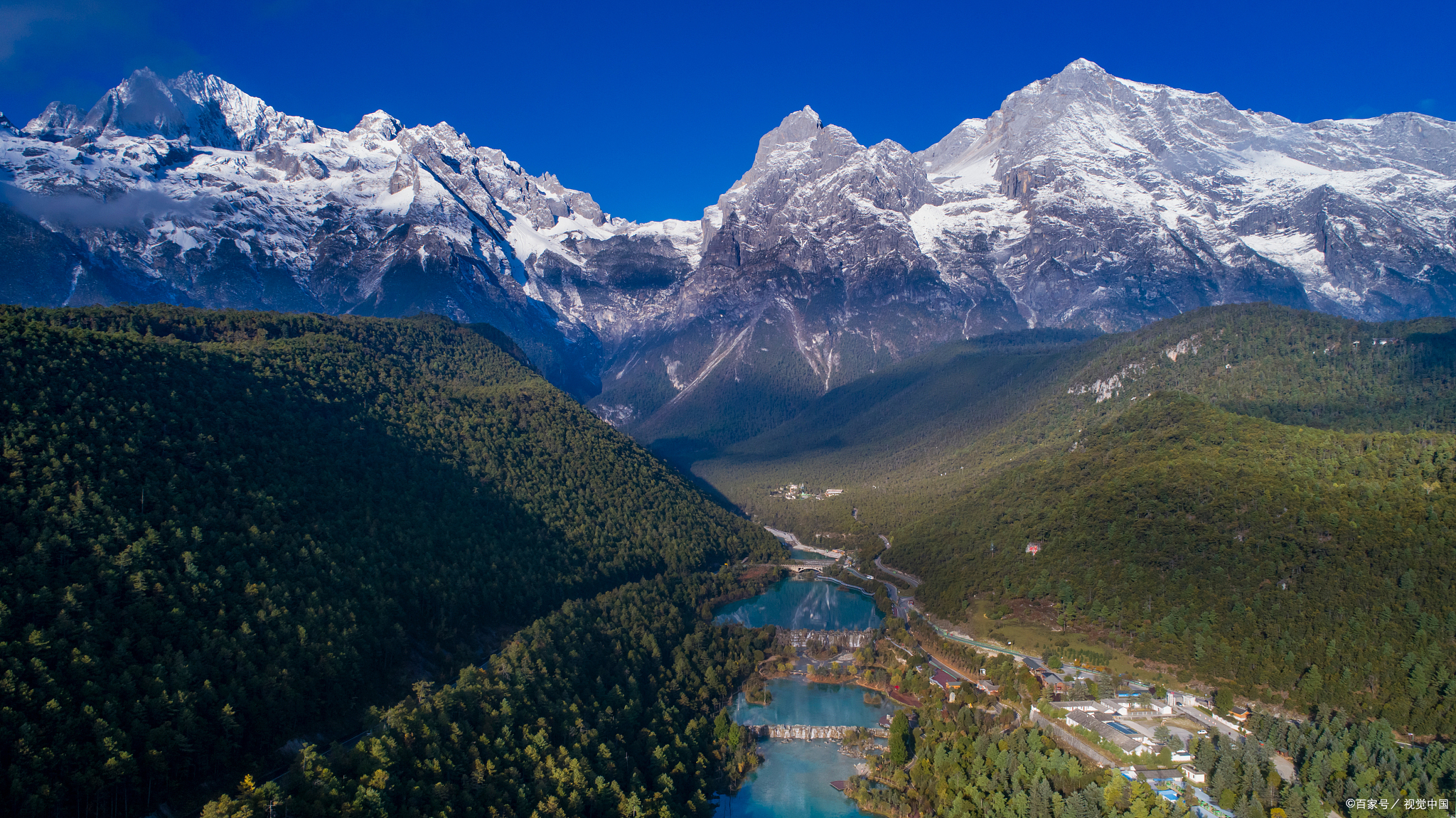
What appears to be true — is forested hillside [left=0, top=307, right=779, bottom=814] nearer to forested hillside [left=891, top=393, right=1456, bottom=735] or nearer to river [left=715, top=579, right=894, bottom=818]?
river [left=715, top=579, right=894, bottom=818]

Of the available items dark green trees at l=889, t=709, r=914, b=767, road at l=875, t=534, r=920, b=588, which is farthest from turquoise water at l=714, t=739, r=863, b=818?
road at l=875, t=534, r=920, b=588

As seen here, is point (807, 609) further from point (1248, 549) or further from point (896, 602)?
point (1248, 549)

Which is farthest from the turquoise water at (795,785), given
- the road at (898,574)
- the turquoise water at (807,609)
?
the road at (898,574)

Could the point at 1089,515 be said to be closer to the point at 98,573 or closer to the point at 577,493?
the point at 577,493

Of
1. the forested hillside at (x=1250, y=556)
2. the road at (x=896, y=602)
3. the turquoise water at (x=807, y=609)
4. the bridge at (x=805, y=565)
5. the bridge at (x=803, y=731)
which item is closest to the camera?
the forested hillside at (x=1250, y=556)

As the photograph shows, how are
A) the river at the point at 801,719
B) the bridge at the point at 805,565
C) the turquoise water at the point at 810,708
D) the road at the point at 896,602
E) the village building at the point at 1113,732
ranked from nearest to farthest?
the village building at the point at 1113,732
the river at the point at 801,719
the turquoise water at the point at 810,708
the road at the point at 896,602
the bridge at the point at 805,565

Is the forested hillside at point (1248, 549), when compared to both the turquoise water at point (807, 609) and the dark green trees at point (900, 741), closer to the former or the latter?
the turquoise water at point (807, 609)

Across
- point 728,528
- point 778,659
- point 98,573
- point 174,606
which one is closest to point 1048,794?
point 778,659
